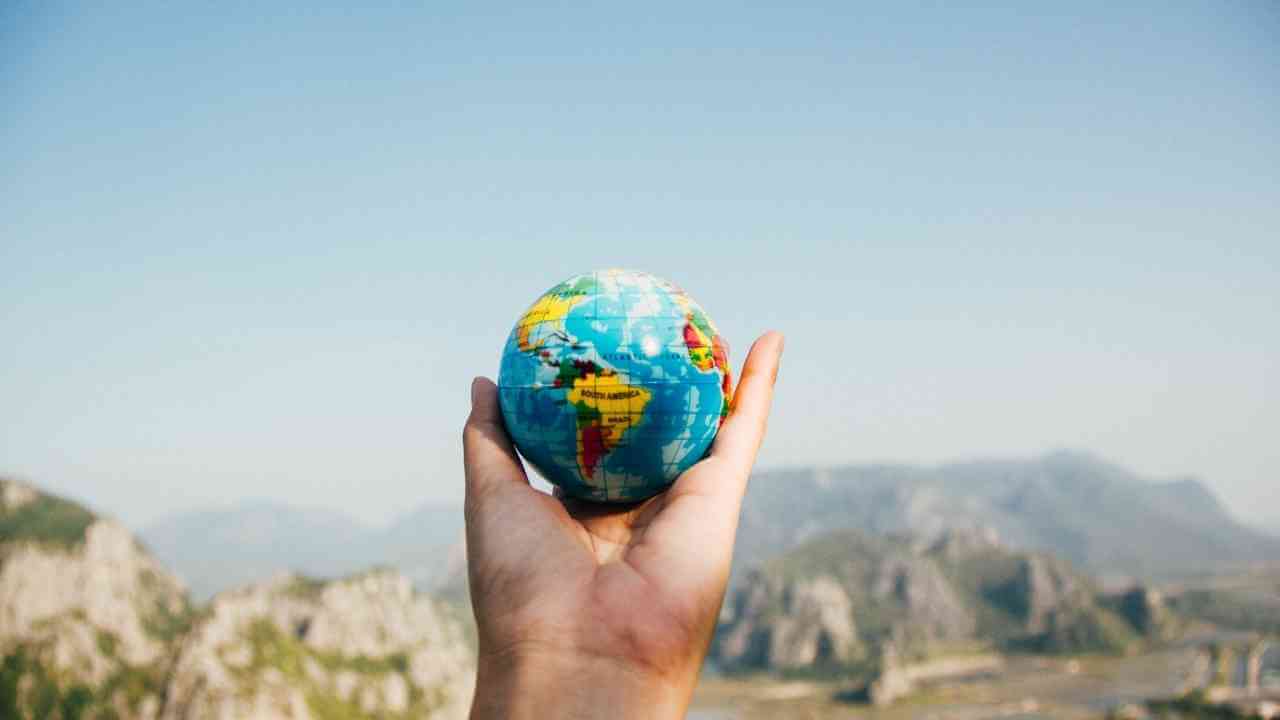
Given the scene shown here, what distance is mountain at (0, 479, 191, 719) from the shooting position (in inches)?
2485

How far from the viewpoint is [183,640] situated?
63.3 meters

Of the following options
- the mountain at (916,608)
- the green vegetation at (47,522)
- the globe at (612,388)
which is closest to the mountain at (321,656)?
the green vegetation at (47,522)

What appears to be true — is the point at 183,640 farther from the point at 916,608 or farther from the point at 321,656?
the point at 916,608

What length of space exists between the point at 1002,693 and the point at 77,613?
9638 cm

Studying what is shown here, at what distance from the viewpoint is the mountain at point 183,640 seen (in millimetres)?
60131

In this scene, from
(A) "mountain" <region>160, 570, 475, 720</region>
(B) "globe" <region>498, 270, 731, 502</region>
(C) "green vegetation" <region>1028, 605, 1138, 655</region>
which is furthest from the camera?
(C) "green vegetation" <region>1028, 605, 1138, 655</region>

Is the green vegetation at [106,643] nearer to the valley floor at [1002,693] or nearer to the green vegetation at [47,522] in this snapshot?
the green vegetation at [47,522]

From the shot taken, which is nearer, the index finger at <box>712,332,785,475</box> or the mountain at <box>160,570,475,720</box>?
the index finger at <box>712,332,785,475</box>

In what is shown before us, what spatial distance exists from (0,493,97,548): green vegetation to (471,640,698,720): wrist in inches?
3563

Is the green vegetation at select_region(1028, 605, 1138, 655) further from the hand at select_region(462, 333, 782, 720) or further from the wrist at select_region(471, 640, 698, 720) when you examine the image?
the wrist at select_region(471, 640, 698, 720)

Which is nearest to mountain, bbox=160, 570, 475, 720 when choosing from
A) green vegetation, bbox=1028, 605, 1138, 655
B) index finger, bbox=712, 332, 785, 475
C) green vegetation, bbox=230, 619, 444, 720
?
green vegetation, bbox=230, 619, 444, 720

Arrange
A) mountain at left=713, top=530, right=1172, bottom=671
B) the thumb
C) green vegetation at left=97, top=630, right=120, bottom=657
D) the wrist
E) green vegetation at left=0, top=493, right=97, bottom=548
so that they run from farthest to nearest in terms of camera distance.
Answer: mountain at left=713, top=530, right=1172, bottom=671 < green vegetation at left=0, top=493, right=97, bottom=548 < green vegetation at left=97, top=630, right=120, bottom=657 < the thumb < the wrist

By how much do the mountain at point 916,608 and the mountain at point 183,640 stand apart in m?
63.6

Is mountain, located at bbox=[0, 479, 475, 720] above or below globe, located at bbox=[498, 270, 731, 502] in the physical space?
below
